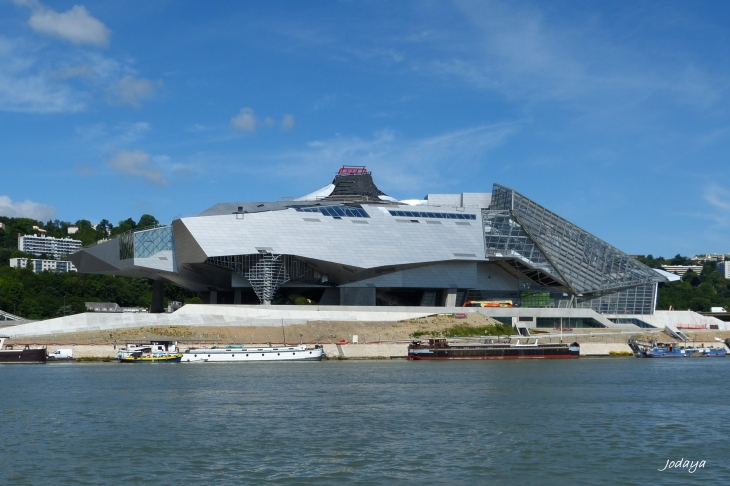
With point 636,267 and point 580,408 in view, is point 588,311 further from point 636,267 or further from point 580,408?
point 580,408

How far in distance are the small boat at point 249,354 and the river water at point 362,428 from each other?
1470 centimetres

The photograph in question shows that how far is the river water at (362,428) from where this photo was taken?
26.7 meters

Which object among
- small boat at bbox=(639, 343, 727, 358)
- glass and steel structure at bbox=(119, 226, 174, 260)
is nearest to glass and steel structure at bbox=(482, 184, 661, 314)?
small boat at bbox=(639, 343, 727, 358)

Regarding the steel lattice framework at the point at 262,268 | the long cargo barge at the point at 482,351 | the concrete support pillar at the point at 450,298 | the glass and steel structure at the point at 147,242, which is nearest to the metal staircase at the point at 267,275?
the steel lattice framework at the point at 262,268

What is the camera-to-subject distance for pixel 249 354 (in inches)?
2913

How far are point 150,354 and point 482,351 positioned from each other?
28642 millimetres

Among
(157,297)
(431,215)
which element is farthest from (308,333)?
(157,297)

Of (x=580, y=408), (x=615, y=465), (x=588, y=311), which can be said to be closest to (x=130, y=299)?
(x=588, y=311)

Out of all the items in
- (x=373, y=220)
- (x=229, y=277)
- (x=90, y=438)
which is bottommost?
(x=90, y=438)

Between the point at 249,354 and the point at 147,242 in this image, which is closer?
the point at 249,354

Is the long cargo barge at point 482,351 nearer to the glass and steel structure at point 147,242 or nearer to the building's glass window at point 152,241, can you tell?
the building's glass window at point 152,241

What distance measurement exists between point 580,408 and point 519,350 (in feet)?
126

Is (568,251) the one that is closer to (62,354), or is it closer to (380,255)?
(380,255)

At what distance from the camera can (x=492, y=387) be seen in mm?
49781
